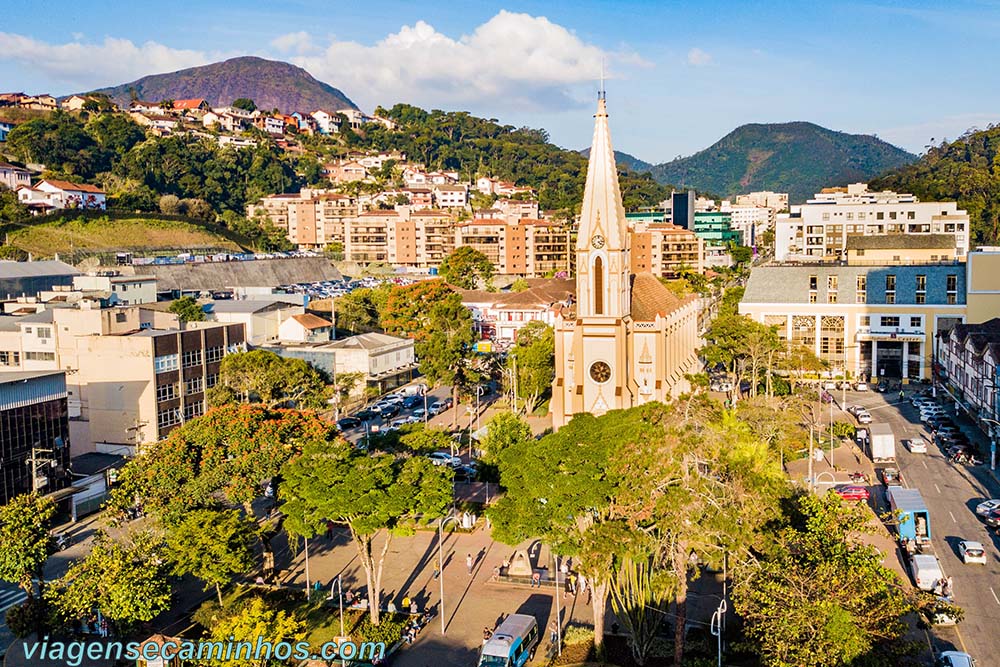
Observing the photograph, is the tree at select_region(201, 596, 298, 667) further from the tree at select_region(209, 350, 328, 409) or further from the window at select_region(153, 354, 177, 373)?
the window at select_region(153, 354, 177, 373)

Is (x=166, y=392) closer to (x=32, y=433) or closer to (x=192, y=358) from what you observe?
(x=192, y=358)

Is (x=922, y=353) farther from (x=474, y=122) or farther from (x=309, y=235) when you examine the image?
(x=474, y=122)

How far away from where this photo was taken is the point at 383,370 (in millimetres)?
52469

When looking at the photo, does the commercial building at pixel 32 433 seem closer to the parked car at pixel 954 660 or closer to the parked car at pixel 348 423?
the parked car at pixel 348 423

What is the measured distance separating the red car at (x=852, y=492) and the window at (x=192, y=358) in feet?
94.3

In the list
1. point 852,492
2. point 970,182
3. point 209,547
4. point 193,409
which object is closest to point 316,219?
point 970,182

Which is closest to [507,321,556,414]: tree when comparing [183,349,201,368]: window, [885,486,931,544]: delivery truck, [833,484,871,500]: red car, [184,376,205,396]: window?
[184,376,205,396]: window

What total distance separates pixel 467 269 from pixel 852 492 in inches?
2583

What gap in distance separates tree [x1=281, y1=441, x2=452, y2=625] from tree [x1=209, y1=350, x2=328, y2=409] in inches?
673

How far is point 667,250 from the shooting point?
324 feet

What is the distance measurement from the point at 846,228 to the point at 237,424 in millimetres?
71378

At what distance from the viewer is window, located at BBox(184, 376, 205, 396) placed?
135 feet

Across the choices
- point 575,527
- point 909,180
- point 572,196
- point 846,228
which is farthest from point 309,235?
point 575,527

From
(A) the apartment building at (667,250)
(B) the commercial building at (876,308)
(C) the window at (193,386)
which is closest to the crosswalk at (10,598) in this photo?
(C) the window at (193,386)
